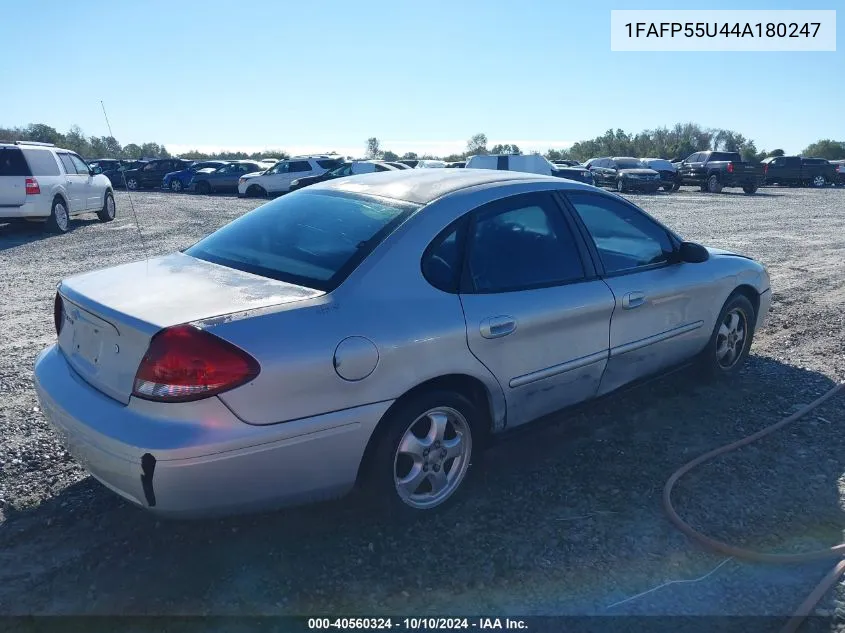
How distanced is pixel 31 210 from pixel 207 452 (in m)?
12.3

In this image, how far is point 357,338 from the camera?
2842mm

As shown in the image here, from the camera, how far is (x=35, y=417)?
4.29 m

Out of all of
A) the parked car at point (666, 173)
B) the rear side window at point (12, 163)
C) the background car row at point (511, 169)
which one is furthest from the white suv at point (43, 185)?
the parked car at point (666, 173)

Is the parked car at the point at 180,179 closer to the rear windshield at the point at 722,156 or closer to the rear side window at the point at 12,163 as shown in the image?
the rear side window at the point at 12,163

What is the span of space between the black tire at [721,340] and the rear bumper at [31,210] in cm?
1229

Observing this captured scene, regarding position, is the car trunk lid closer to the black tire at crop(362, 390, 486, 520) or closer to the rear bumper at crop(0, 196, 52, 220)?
the black tire at crop(362, 390, 486, 520)

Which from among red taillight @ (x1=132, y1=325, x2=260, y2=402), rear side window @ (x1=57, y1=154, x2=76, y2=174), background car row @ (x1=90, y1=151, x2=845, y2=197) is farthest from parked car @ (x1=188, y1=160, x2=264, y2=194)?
red taillight @ (x1=132, y1=325, x2=260, y2=402)

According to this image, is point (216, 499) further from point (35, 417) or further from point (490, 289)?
point (35, 417)

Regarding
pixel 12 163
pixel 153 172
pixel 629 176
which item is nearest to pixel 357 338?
pixel 12 163

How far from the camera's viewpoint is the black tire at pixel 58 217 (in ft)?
44.3

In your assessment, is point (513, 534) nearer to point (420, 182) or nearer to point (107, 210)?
point (420, 182)

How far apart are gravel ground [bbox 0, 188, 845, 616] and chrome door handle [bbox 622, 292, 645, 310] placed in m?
0.60

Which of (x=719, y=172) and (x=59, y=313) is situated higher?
(x=719, y=172)

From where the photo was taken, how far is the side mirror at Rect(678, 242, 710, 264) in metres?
4.45
